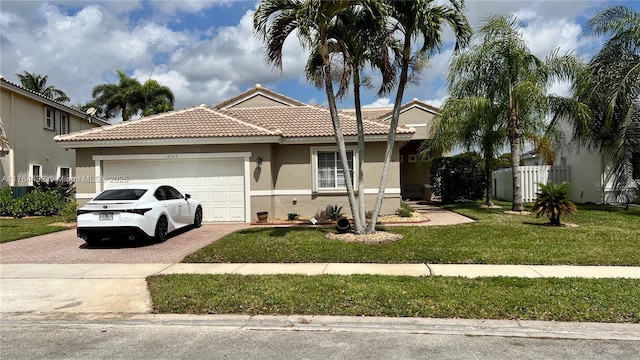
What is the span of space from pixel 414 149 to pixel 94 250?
19.9 m

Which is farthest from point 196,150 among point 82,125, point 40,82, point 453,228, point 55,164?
point 40,82

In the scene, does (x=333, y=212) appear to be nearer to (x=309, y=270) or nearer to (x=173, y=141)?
(x=173, y=141)

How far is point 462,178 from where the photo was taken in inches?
864

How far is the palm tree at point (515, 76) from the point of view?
15039 millimetres

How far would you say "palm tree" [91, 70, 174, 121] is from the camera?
3650cm

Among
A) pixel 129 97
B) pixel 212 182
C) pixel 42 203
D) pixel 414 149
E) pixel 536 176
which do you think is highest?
pixel 129 97

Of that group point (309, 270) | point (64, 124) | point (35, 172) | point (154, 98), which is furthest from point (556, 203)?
point (154, 98)

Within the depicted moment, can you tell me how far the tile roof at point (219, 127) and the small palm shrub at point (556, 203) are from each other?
15.6 ft

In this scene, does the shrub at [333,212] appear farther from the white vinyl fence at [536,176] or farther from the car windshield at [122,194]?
the white vinyl fence at [536,176]

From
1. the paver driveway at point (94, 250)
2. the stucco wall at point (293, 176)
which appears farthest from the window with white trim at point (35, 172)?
the paver driveway at point (94, 250)

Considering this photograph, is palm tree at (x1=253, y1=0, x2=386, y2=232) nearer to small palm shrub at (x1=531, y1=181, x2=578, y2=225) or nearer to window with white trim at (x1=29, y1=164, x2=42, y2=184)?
small palm shrub at (x1=531, y1=181, x2=578, y2=225)

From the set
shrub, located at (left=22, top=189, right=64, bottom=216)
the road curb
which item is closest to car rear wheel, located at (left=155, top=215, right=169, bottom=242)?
the road curb

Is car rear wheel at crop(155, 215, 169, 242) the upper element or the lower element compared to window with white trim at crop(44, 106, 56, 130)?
lower

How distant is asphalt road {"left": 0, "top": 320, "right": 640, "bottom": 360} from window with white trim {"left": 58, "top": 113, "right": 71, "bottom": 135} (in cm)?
2190
